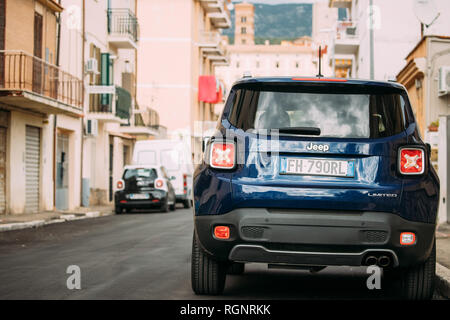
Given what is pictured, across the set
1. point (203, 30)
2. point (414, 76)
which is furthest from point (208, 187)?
point (203, 30)

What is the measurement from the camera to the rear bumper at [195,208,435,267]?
6.15 m

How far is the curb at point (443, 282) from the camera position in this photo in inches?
291

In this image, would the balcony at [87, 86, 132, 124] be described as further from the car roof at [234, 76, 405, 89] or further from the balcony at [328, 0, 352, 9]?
the car roof at [234, 76, 405, 89]

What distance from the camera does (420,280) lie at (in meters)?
Answer: 6.72

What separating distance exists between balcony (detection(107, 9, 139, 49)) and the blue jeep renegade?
32.4 m

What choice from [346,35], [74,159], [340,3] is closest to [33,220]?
[74,159]

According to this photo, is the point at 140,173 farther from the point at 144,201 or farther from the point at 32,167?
the point at 32,167

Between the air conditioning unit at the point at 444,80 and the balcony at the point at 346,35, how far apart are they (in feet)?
76.2

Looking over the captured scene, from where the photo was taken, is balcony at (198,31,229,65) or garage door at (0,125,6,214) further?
balcony at (198,31,229,65)

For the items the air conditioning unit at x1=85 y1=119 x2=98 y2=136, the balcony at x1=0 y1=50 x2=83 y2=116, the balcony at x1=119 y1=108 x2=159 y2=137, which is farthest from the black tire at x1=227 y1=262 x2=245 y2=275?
the balcony at x1=119 y1=108 x2=159 y2=137
